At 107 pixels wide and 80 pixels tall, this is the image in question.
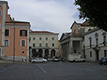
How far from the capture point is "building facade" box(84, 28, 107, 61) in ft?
136

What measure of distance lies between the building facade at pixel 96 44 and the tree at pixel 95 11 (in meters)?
33.6

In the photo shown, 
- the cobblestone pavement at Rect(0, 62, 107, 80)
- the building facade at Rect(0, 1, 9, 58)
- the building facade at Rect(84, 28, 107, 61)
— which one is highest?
the building facade at Rect(0, 1, 9, 58)

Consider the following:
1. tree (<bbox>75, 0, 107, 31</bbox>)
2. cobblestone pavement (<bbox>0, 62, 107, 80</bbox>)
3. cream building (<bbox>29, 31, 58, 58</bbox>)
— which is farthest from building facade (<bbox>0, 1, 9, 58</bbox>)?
cream building (<bbox>29, 31, 58, 58</bbox>)

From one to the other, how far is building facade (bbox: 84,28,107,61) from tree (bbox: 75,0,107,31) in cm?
3364

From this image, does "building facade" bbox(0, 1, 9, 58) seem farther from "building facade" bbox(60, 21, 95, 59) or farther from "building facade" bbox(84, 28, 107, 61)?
"building facade" bbox(84, 28, 107, 61)

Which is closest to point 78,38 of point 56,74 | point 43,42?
point 43,42

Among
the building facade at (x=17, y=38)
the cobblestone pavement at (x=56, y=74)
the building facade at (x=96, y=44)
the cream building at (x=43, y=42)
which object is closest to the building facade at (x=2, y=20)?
the building facade at (x=17, y=38)

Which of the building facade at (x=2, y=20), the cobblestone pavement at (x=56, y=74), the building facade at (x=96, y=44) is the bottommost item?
the cobblestone pavement at (x=56, y=74)

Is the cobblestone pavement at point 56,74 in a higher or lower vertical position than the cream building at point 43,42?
lower

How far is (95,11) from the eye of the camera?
7.66 meters

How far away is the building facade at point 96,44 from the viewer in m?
41.3

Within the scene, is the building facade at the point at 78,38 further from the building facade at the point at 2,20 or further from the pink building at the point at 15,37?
the building facade at the point at 2,20

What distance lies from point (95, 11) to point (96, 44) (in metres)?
39.3

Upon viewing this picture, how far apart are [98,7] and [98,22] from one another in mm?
1171
